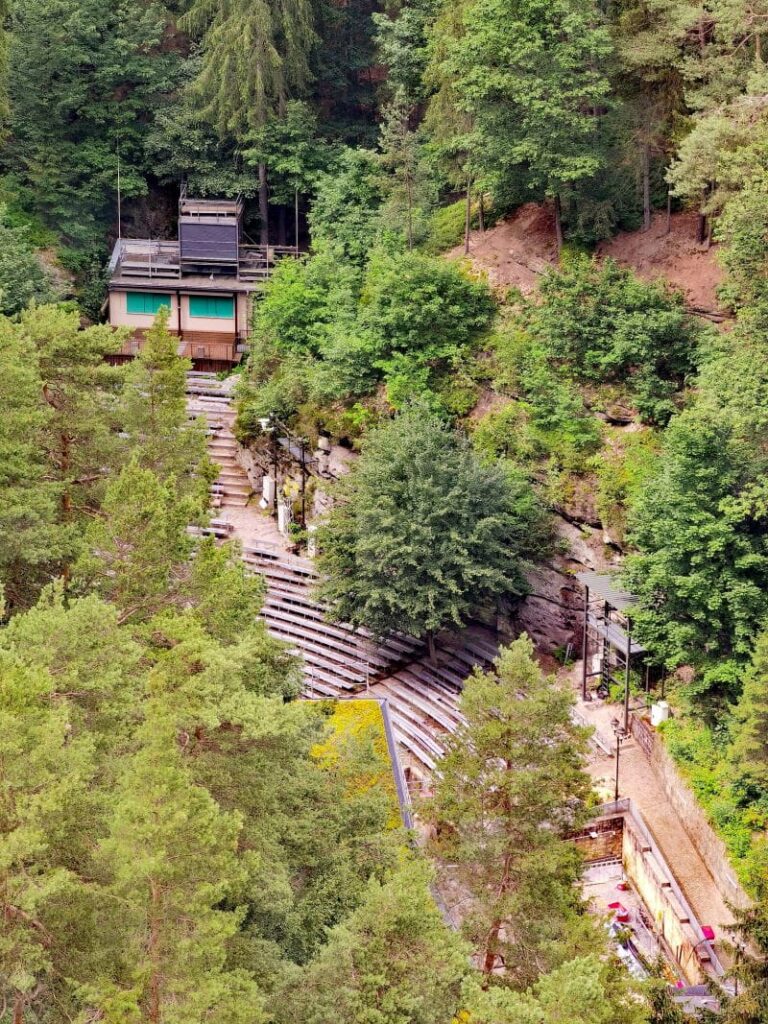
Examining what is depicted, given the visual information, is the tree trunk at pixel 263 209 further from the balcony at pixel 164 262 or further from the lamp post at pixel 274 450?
the lamp post at pixel 274 450

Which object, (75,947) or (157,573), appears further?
(157,573)

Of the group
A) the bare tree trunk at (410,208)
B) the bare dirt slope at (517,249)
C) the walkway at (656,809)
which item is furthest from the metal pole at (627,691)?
the bare tree trunk at (410,208)

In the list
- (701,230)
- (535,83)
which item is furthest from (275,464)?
(701,230)

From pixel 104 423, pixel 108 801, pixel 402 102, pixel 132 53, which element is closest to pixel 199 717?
pixel 108 801

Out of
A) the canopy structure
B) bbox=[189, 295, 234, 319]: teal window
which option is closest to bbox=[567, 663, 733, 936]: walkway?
the canopy structure

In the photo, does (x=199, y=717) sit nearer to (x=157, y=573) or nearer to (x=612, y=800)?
(x=157, y=573)
